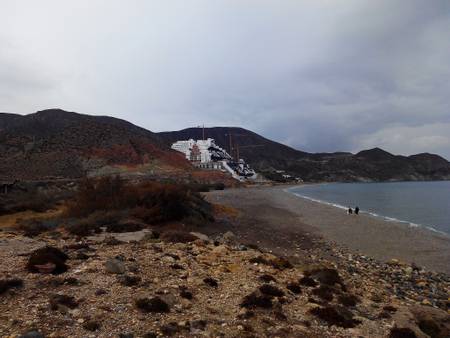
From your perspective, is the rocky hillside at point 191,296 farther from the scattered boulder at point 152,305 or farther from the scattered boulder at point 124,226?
the scattered boulder at point 124,226

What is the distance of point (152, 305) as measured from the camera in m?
7.35

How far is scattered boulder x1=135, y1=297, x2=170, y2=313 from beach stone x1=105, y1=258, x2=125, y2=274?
184cm

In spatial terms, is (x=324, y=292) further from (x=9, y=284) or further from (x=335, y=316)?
(x=9, y=284)

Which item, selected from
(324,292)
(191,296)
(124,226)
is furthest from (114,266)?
(124,226)

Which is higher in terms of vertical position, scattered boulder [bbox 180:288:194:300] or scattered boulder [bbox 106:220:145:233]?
scattered boulder [bbox 106:220:145:233]

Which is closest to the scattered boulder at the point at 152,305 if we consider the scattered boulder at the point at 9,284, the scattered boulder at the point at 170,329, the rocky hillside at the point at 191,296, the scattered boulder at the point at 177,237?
the rocky hillside at the point at 191,296

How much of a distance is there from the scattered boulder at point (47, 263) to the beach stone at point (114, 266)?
984 millimetres

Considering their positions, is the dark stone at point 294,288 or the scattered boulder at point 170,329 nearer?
the scattered boulder at point 170,329

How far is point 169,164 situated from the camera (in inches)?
3110

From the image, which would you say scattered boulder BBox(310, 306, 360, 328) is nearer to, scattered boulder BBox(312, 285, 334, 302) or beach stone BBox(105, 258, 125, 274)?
scattered boulder BBox(312, 285, 334, 302)

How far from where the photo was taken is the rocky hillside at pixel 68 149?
56.4 meters

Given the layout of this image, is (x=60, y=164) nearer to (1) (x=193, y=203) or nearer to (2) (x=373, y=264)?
(1) (x=193, y=203)

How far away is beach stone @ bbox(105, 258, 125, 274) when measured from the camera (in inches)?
360

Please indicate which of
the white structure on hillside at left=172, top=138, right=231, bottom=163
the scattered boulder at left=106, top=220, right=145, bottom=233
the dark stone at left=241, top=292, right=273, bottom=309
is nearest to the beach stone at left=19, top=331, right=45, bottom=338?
the dark stone at left=241, top=292, right=273, bottom=309
